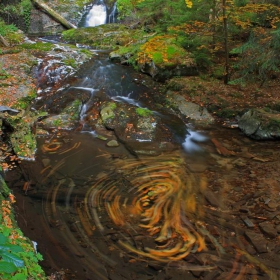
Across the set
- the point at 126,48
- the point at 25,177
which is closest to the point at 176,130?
the point at 25,177

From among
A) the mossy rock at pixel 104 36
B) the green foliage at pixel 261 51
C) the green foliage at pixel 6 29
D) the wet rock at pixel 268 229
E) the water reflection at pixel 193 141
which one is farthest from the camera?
the mossy rock at pixel 104 36

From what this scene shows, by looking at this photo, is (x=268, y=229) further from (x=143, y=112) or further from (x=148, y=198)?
(x=143, y=112)

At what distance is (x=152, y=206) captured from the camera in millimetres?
5641

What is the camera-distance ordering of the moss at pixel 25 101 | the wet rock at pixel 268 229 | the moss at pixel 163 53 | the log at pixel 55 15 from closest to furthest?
the wet rock at pixel 268 229
the moss at pixel 25 101
the moss at pixel 163 53
the log at pixel 55 15

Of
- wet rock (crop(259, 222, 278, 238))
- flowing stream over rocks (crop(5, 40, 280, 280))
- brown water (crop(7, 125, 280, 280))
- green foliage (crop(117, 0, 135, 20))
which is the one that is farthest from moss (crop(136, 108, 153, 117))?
green foliage (crop(117, 0, 135, 20))

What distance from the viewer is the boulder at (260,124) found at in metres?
8.62

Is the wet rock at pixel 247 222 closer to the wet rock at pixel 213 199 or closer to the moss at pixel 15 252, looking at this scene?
the wet rock at pixel 213 199

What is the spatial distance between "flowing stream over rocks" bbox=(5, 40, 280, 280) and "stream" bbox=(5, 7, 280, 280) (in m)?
0.02

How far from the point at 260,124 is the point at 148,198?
16.8ft

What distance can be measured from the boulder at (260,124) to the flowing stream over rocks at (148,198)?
30cm

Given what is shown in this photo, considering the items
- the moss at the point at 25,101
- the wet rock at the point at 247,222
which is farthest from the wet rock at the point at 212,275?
the moss at the point at 25,101

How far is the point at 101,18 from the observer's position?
2108 centimetres

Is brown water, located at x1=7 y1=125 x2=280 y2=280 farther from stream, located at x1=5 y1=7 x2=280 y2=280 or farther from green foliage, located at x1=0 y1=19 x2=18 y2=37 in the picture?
green foliage, located at x1=0 y1=19 x2=18 y2=37

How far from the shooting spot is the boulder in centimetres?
862
